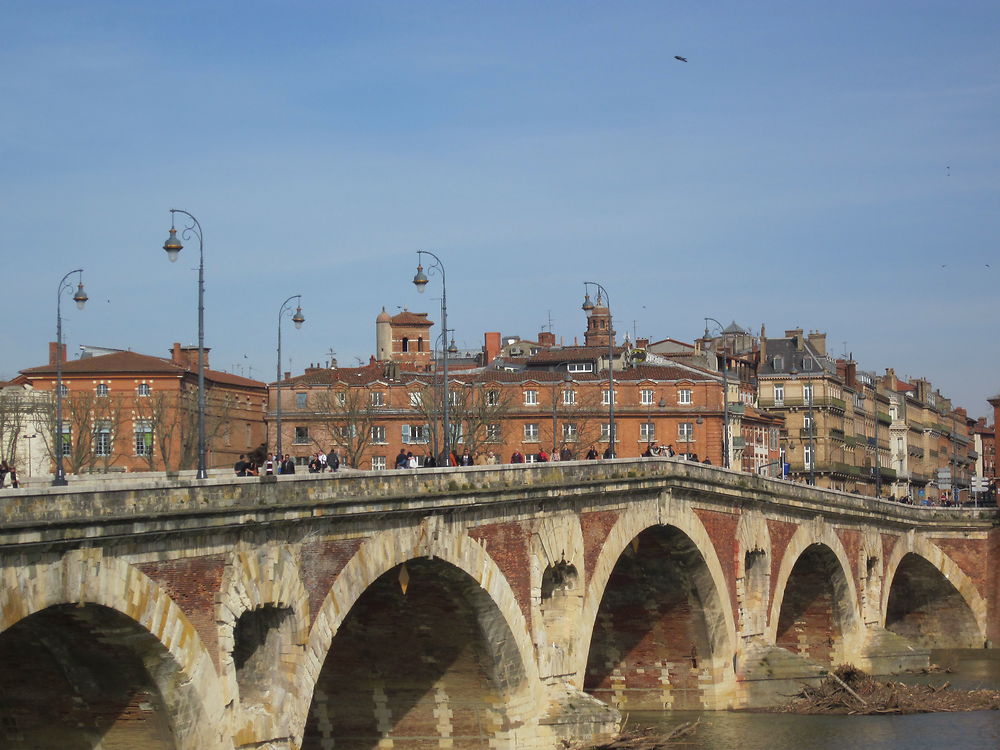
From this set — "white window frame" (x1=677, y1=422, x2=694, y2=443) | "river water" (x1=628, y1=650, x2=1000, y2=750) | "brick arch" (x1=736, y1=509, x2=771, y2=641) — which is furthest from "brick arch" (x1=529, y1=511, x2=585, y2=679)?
"white window frame" (x1=677, y1=422, x2=694, y2=443)

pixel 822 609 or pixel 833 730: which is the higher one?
pixel 822 609

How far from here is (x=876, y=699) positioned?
6019 centimetres

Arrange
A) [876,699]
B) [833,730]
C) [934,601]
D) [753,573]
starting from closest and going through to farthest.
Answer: [833,730], [876,699], [753,573], [934,601]

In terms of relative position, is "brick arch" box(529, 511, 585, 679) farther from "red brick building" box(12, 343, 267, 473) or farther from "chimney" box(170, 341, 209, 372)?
"chimney" box(170, 341, 209, 372)

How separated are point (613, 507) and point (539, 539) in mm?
5780

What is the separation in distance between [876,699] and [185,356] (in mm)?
71734

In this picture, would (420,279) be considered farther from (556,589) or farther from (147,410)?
(147,410)

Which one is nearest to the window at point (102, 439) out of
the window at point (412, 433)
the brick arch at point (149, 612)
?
the window at point (412, 433)

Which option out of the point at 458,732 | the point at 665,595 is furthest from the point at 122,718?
the point at 665,595

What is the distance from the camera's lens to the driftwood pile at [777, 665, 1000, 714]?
59.4 metres

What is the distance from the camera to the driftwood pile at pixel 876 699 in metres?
59.4

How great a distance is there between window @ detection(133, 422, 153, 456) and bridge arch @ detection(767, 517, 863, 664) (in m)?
39.6

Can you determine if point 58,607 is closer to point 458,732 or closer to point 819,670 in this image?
point 458,732

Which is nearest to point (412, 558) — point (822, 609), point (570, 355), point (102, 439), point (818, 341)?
point (822, 609)
